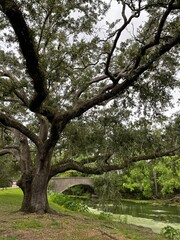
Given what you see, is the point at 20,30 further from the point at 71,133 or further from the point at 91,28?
the point at 71,133

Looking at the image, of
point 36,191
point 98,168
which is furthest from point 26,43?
point 98,168

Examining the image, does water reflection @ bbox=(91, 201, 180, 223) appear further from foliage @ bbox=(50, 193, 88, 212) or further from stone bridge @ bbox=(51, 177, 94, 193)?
stone bridge @ bbox=(51, 177, 94, 193)

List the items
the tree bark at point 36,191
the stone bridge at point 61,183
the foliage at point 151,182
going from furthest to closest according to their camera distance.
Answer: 1. the foliage at point 151,182
2. the stone bridge at point 61,183
3. the tree bark at point 36,191

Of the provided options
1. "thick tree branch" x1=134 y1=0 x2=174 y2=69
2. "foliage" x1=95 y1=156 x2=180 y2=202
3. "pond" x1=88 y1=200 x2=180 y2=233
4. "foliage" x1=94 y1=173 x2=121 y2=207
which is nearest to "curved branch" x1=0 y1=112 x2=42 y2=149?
"foliage" x1=94 y1=173 x2=121 y2=207

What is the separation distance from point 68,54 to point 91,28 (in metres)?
1.40

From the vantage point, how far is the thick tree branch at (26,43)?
6.12m

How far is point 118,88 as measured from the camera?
1114 centimetres

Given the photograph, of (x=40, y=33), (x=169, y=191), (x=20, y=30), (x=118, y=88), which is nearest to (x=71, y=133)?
(x=118, y=88)

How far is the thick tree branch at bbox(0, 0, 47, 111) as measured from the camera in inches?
241

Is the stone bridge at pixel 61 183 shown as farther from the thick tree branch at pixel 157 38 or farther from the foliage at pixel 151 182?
the thick tree branch at pixel 157 38

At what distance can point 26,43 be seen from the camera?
23.6 feet

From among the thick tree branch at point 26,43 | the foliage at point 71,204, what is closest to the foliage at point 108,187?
the foliage at point 71,204

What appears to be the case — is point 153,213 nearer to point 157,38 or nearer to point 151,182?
point 151,182

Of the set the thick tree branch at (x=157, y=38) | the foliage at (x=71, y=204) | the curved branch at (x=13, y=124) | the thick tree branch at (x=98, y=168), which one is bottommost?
the foliage at (x=71, y=204)
